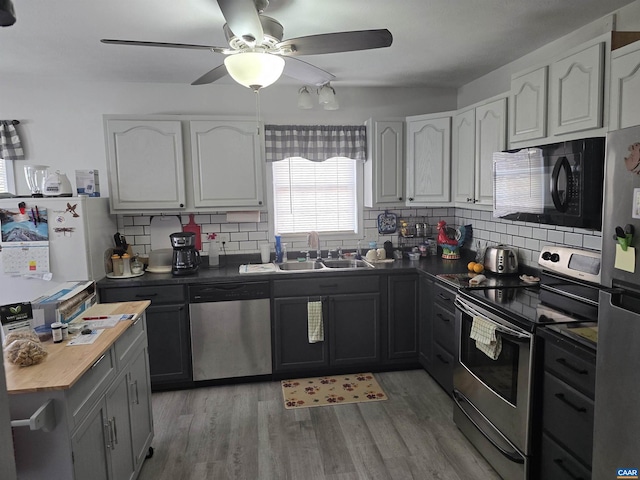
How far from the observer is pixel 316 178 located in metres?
3.97

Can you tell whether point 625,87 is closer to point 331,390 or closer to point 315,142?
point 315,142

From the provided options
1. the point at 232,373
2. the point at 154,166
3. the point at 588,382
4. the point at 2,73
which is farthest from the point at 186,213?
the point at 588,382

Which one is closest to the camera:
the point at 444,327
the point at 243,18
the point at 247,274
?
the point at 243,18

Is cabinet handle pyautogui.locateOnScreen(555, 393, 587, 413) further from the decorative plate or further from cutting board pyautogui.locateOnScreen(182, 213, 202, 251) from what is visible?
cutting board pyautogui.locateOnScreen(182, 213, 202, 251)

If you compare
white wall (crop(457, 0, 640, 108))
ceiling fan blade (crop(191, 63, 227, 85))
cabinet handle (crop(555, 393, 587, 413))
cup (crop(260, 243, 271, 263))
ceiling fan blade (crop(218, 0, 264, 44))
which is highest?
white wall (crop(457, 0, 640, 108))

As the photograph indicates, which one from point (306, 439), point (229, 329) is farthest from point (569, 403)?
point (229, 329)

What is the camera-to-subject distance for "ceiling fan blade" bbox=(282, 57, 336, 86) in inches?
86.3

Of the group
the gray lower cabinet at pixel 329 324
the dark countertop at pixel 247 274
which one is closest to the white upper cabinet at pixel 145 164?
the dark countertop at pixel 247 274

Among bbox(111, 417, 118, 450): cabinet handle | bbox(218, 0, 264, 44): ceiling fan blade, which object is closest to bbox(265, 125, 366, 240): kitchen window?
bbox(218, 0, 264, 44): ceiling fan blade

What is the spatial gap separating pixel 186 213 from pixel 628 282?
3.16 metres

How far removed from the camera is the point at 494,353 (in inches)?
89.3

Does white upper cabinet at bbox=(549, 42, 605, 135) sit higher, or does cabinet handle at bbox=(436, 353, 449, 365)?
white upper cabinet at bbox=(549, 42, 605, 135)

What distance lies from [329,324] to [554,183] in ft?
6.37

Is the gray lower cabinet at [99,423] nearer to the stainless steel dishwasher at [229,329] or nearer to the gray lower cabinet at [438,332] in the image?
the stainless steel dishwasher at [229,329]
